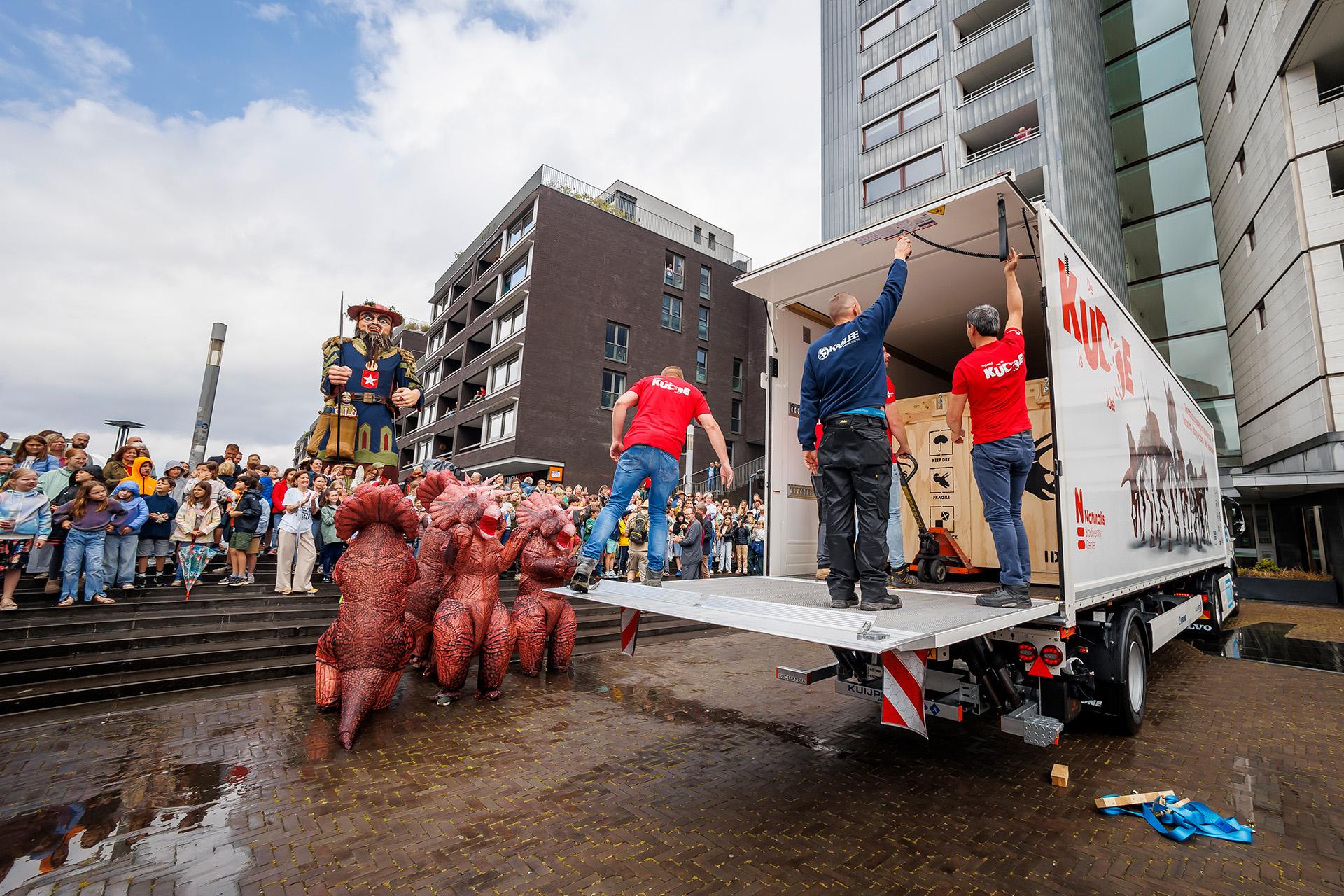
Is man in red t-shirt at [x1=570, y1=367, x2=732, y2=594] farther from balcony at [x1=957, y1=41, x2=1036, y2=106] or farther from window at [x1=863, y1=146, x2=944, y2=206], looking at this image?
balcony at [x1=957, y1=41, x2=1036, y2=106]

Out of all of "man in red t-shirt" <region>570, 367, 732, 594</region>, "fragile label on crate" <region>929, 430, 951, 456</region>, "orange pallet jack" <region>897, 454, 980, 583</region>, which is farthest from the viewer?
"fragile label on crate" <region>929, 430, 951, 456</region>

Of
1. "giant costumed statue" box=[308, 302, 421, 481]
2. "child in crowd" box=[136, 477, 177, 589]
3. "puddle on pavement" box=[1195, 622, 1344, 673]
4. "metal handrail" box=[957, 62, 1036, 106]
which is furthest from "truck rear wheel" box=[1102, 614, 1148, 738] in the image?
"metal handrail" box=[957, 62, 1036, 106]

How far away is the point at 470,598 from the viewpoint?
562 centimetres

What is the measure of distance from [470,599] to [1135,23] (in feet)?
117

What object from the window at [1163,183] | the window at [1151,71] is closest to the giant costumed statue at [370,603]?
the window at [1163,183]

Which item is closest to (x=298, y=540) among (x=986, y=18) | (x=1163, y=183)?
(x=986, y=18)

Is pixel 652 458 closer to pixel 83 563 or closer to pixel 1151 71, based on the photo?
pixel 83 563

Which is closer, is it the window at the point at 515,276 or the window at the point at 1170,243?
the window at the point at 1170,243

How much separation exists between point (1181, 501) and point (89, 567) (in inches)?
507

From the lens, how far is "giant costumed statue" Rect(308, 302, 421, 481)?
5719mm

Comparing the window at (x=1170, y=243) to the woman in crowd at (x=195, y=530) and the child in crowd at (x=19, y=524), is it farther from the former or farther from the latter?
the child in crowd at (x=19, y=524)

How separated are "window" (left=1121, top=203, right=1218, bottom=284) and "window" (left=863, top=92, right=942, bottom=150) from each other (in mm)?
9500

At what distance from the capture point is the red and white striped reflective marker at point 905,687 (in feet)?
8.80

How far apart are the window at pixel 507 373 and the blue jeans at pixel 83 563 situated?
71.5 ft
